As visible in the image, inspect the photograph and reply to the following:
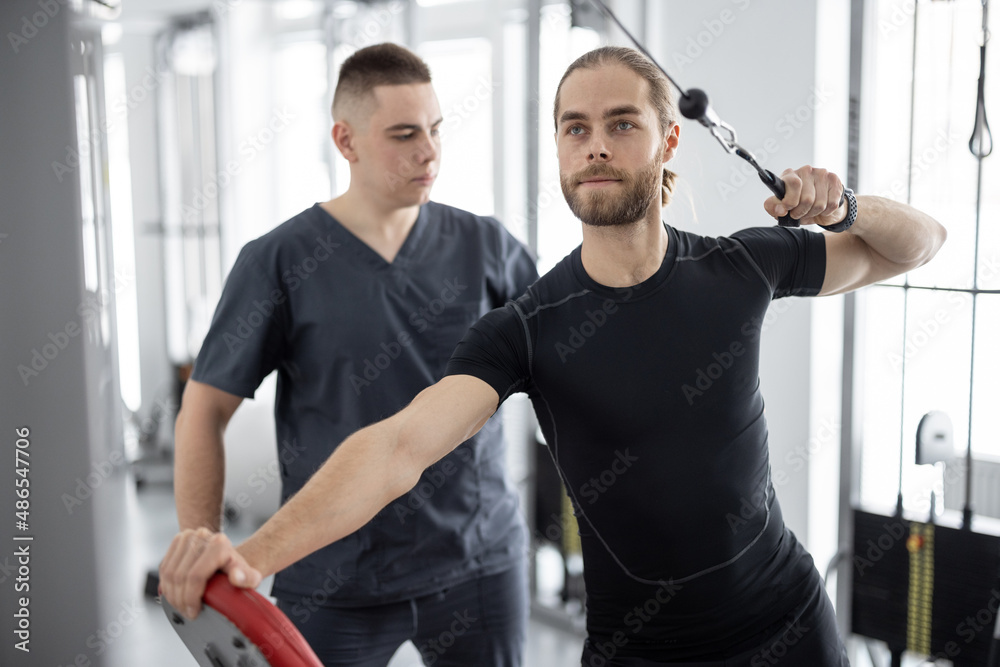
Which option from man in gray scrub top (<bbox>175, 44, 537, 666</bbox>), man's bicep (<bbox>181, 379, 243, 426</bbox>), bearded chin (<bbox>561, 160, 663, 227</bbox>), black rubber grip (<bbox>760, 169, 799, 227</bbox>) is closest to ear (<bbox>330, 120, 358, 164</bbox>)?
man in gray scrub top (<bbox>175, 44, 537, 666</bbox>)

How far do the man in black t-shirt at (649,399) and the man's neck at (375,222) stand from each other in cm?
51

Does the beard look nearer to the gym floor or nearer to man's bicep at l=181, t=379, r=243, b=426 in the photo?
man's bicep at l=181, t=379, r=243, b=426

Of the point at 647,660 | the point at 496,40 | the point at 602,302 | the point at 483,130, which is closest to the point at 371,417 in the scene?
the point at 602,302

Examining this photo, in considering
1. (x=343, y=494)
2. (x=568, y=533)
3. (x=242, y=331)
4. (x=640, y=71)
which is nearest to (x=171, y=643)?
(x=568, y=533)

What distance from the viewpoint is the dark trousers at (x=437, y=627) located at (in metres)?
1.71

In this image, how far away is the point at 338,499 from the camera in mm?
1141

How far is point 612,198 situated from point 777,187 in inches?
9.6

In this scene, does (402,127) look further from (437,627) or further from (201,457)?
(437,627)

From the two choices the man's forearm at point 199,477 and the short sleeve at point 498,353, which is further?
the man's forearm at point 199,477

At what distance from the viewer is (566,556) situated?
3.08 metres

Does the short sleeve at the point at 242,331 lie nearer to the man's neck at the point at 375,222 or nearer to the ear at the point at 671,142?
the man's neck at the point at 375,222

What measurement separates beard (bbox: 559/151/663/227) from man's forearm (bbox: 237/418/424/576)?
17.6 inches

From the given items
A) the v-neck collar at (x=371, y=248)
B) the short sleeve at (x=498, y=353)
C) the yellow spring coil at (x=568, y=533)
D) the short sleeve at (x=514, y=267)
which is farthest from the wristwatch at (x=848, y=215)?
the yellow spring coil at (x=568, y=533)

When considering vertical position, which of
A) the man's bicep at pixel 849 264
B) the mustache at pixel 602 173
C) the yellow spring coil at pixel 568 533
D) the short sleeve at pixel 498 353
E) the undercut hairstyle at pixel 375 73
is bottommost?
the yellow spring coil at pixel 568 533
